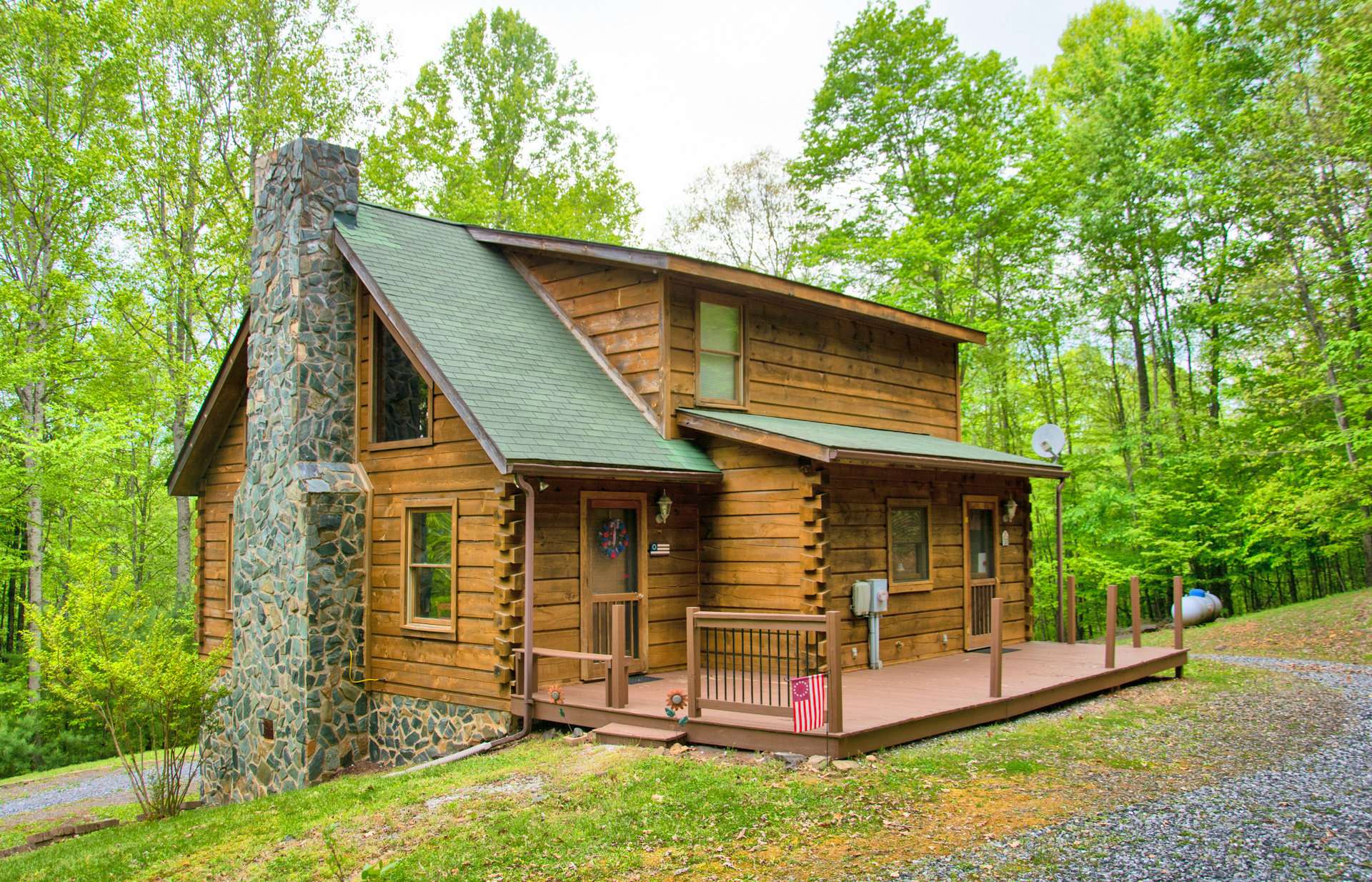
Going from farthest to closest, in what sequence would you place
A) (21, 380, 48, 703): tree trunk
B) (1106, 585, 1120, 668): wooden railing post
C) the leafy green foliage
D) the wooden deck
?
(21, 380, 48, 703): tree trunk → the leafy green foliage → (1106, 585, 1120, 668): wooden railing post → the wooden deck

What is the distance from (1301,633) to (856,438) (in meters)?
9.28

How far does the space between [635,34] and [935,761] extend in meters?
30.5

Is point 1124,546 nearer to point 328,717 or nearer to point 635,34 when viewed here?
point 328,717

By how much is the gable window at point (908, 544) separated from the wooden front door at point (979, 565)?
0.85 m

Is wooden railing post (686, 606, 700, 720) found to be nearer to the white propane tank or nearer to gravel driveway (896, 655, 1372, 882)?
gravel driveway (896, 655, 1372, 882)

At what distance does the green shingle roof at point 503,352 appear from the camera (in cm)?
979

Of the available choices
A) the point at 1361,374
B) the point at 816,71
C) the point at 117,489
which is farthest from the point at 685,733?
the point at 816,71

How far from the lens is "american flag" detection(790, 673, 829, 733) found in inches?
295

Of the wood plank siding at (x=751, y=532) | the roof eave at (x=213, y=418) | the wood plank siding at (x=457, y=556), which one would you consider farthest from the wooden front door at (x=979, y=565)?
the roof eave at (x=213, y=418)

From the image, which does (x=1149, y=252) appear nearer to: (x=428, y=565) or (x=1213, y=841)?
(x=428, y=565)

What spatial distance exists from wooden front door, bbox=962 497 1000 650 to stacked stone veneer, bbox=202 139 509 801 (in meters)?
6.73

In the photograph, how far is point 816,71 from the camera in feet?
80.4

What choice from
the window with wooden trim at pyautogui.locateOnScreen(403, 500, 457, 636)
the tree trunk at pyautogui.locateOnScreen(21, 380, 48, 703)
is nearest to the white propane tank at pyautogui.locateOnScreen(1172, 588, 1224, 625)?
the window with wooden trim at pyautogui.locateOnScreen(403, 500, 457, 636)

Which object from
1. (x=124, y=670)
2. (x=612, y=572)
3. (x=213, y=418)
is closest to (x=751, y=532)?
(x=612, y=572)
